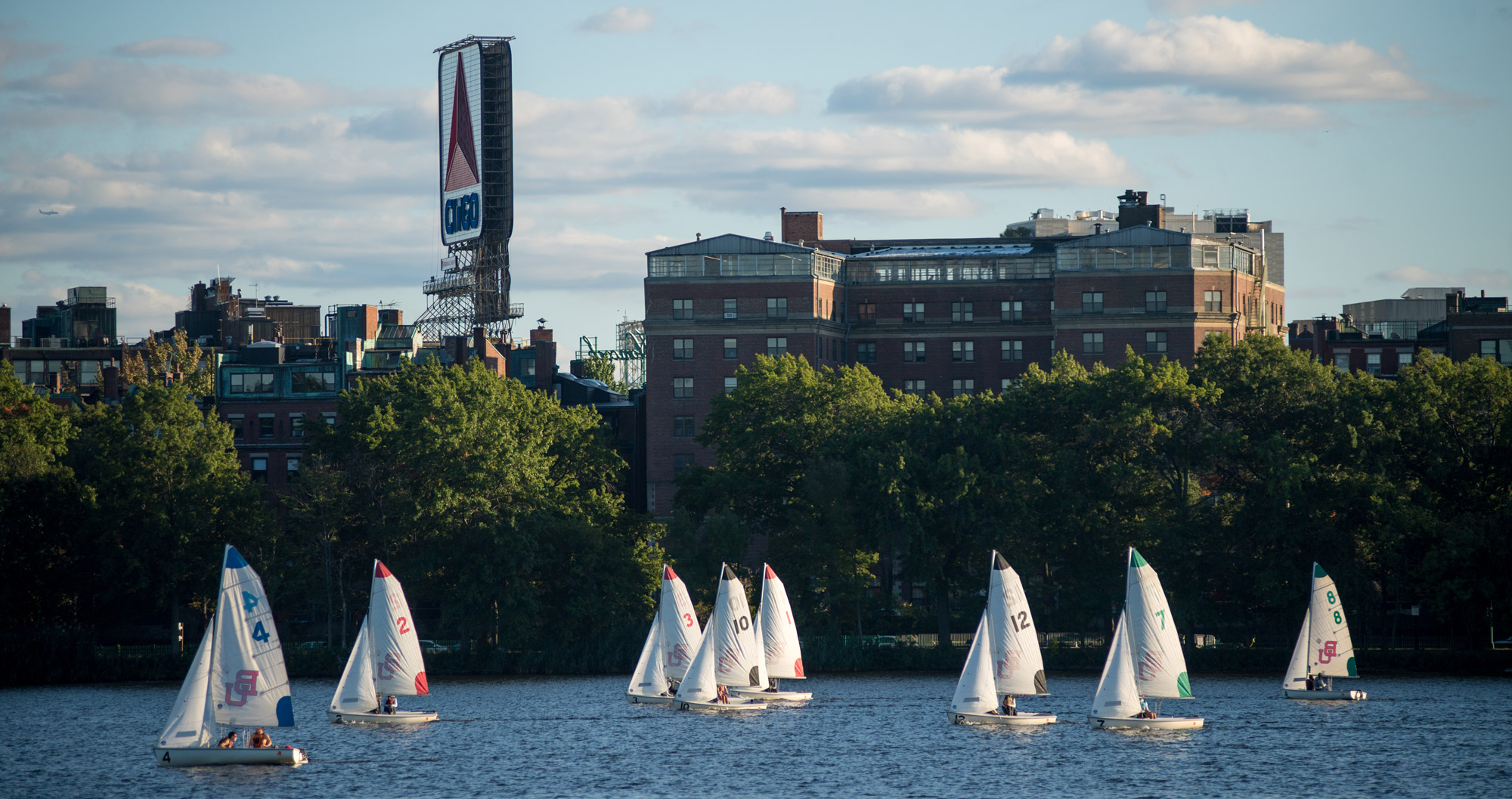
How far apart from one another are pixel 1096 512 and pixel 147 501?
183 feet

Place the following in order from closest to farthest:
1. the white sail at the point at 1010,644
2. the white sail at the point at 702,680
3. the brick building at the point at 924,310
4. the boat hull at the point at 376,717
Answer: the white sail at the point at 1010,644, the boat hull at the point at 376,717, the white sail at the point at 702,680, the brick building at the point at 924,310

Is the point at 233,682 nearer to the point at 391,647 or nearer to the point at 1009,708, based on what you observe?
the point at 391,647

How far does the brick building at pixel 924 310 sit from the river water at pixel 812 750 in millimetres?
53017

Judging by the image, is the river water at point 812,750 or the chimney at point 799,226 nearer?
the river water at point 812,750

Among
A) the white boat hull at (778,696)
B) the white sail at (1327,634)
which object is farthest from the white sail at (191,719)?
the white sail at (1327,634)

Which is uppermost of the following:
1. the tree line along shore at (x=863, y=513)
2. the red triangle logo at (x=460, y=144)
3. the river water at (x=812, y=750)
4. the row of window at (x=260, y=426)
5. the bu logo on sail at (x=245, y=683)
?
the red triangle logo at (x=460, y=144)

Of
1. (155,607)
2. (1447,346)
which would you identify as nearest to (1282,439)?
(1447,346)

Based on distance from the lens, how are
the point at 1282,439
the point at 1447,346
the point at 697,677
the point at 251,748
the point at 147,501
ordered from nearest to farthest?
the point at 251,748 < the point at 697,677 < the point at 1282,439 < the point at 147,501 < the point at 1447,346

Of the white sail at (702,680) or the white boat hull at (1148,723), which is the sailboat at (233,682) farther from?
the white boat hull at (1148,723)

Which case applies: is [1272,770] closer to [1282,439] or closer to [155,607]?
[1282,439]

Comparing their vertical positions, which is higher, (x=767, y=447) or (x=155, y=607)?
(x=767, y=447)

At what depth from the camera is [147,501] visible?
11175 cm

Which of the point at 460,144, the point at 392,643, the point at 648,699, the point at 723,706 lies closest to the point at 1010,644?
the point at 723,706

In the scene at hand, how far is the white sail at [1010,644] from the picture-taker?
80750 millimetres
